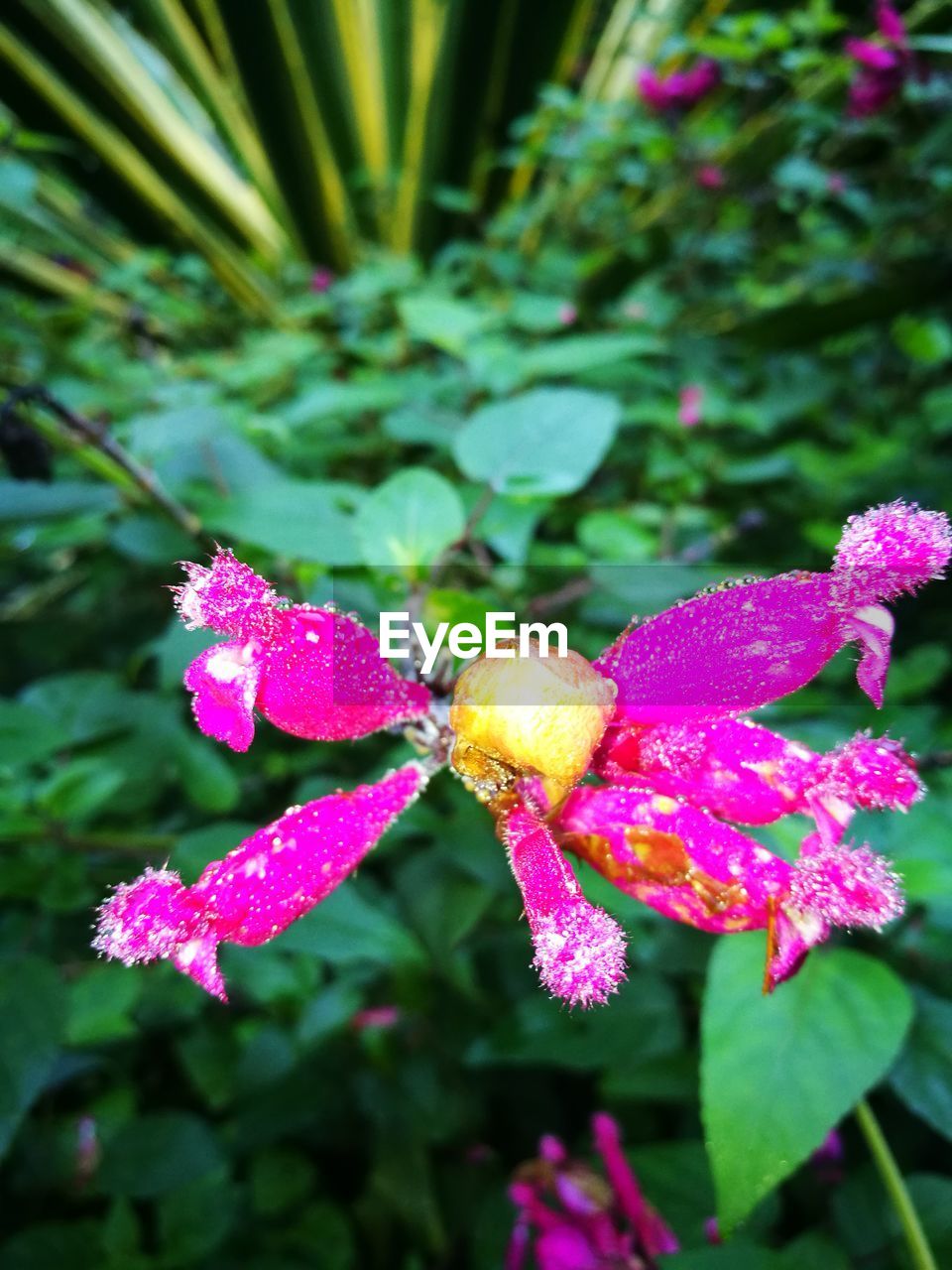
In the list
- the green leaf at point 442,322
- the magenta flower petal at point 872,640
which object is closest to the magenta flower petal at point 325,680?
the magenta flower petal at point 872,640

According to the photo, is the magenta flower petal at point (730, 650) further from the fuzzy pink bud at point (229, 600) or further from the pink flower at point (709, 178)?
the pink flower at point (709, 178)

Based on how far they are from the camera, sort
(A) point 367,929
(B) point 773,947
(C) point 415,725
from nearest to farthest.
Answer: (B) point 773,947 → (C) point 415,725 → (A) point 367,929

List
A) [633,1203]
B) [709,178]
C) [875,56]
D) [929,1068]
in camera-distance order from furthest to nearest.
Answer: [709,178] → [875,56] → [633,1203] → [929,1068]

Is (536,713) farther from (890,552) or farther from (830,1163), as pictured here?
(830,1163)

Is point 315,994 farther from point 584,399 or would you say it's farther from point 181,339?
point 181,339

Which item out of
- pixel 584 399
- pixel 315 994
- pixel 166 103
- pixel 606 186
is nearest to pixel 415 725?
pixel 584 399

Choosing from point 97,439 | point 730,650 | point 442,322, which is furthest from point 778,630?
point 442,322
